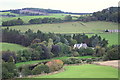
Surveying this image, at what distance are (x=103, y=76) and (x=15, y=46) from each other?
43.6 m

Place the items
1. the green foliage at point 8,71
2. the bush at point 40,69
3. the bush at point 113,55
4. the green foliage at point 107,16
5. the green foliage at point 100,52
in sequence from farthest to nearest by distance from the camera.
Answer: the green foliage at point 107,16
the green foliage at point 100,52
the bush at point 113,55
the bush at point 40,69
the green foliage at point 8,71

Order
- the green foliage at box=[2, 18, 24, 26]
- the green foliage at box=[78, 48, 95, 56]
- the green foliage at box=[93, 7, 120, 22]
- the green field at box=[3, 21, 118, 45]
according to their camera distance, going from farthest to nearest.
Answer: the green foliage at box=[93, 7, 120, 22]
the green foliage at box=[2, 18, 24, 26]
the green field at box=[3, 21, 118, 45]
the green foliage at box=[78, 48, 95, 56]

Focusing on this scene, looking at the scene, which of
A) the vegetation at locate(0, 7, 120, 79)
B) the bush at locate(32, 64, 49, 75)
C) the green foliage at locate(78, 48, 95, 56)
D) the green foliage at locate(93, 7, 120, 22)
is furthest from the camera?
the green foliage at locate(93, 7, 120, 22)

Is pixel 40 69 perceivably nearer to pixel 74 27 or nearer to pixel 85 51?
pixel 85 51

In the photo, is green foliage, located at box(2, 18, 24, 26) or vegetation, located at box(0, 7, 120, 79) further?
green foliage, located at box(2, 18, 24, 26)

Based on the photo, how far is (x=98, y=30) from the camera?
98750 millimetres

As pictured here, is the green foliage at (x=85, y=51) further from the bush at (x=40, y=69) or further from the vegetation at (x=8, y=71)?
A: the vegetation at (x=8, y=71)

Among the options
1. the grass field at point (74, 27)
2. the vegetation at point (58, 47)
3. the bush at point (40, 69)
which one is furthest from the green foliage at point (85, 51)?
the bush at point (40, 69)

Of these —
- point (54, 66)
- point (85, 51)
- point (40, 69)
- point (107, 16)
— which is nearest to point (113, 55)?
point (85, 51)

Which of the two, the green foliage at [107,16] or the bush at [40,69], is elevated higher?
the green foliage at [107,16]

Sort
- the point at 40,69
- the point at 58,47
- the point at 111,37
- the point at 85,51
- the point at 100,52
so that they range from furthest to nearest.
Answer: the point at 111,37, the point at 85,51, the point at 58,47, the point at 100,52, the point at 40,69

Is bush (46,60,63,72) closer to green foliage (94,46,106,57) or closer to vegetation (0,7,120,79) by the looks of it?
vegetation (0,7,120,79)

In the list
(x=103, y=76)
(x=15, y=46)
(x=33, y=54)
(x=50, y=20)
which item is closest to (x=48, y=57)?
(x=33, y=54)

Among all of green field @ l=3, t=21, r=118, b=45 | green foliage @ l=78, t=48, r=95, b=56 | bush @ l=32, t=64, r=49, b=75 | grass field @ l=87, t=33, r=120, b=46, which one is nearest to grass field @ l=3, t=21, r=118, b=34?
green field @ l=3, t=21, r=118, b=45
